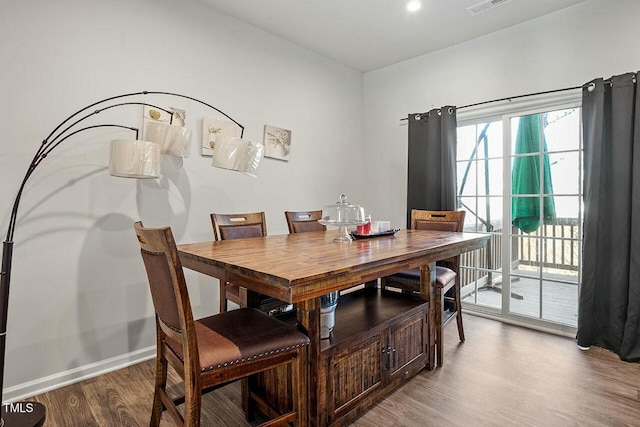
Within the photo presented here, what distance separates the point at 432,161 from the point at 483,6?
1.37 metres

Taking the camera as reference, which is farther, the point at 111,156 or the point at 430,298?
the point at 430,298

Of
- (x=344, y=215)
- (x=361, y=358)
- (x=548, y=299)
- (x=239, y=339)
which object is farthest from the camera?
(x=548, y=299)

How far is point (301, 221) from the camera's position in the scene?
2.86 meters

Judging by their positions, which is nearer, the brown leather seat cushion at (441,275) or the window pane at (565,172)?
the brown leather seat cushion at (441,275)

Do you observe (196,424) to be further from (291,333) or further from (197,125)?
(197,125)

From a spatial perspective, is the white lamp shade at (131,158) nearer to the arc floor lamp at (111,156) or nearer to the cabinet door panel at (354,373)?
the arc floor lamp at (111,156)

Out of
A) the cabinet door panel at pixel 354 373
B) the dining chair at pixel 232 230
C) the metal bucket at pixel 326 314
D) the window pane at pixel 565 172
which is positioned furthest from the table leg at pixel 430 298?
the window pane at pixel 565 172

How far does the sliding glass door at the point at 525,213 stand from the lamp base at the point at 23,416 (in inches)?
134

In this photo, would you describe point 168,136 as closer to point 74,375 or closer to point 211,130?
point 211,130

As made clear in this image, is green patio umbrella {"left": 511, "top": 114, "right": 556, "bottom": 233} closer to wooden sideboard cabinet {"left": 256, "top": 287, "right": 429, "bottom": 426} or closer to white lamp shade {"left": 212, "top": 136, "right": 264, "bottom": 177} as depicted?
wooden sideboard cabinet {"left": 256, "top": 287, "right": 429, "bottom": 426}

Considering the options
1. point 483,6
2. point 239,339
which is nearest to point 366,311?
point 239,339

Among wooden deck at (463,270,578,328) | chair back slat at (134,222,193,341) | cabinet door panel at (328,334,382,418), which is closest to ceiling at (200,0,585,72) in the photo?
wooden deck at (463,270,578,328)

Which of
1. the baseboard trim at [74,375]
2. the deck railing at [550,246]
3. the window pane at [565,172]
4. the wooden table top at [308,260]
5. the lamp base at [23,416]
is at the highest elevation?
the window pane at [565,172]

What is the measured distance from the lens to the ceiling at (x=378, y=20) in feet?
9.21
